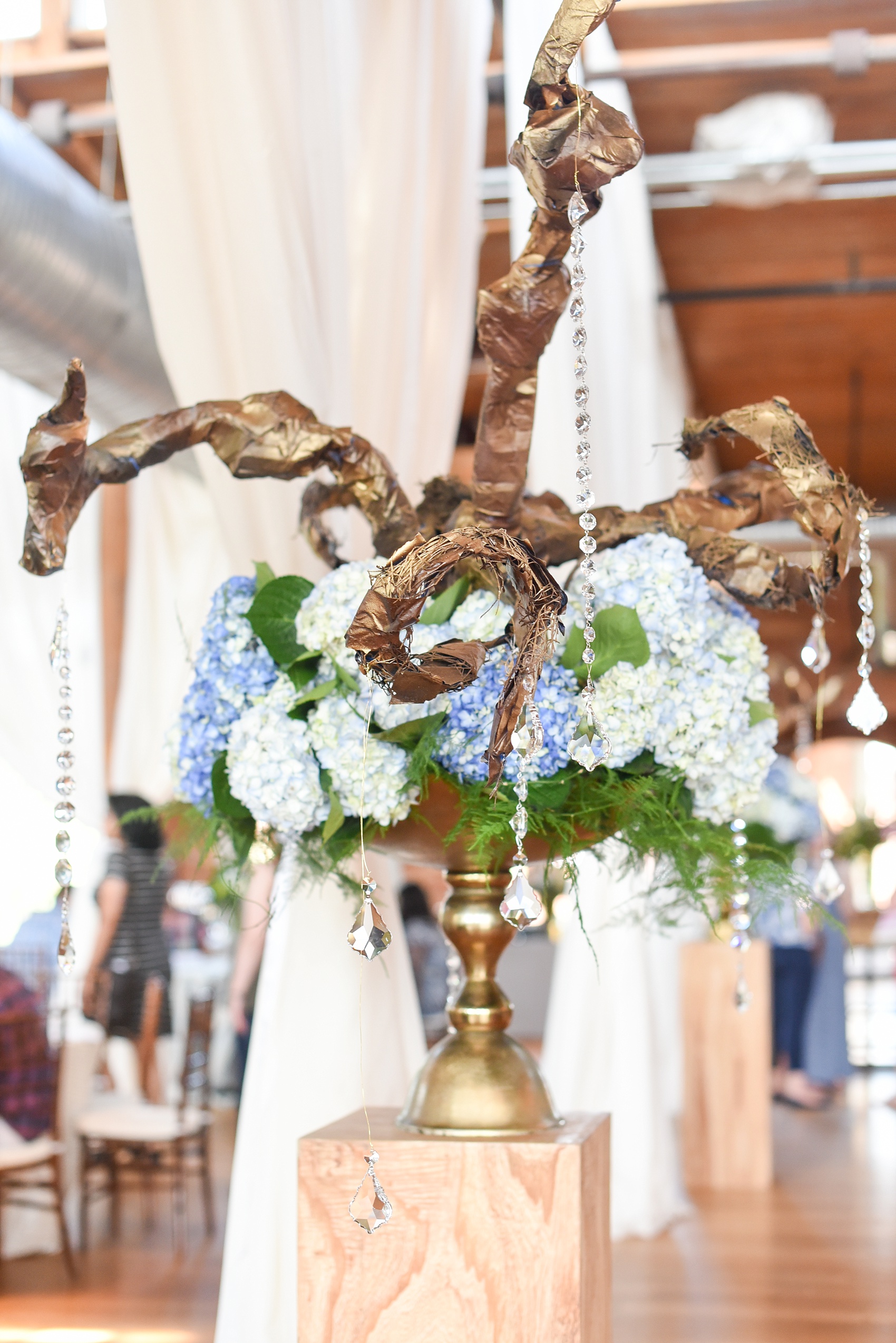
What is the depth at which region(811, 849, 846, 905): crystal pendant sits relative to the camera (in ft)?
5.61

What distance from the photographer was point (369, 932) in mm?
1254

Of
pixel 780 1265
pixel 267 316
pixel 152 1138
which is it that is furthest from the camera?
pixel 152 1138

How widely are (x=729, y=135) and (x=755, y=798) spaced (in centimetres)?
430

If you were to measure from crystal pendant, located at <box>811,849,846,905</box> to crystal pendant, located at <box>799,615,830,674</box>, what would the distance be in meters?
0.26

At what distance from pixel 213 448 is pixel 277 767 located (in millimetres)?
429

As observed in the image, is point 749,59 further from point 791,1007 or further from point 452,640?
point 791,1007

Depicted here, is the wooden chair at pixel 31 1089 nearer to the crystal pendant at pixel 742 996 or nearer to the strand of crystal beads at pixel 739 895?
the crystal pendant at pixel 742 996

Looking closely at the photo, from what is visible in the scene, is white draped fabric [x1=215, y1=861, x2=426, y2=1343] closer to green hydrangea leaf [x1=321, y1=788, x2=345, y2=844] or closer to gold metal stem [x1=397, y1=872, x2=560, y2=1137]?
gold metal stem [x1=397, y1=872, x2=560, y2=1137]

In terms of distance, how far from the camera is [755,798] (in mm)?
1539

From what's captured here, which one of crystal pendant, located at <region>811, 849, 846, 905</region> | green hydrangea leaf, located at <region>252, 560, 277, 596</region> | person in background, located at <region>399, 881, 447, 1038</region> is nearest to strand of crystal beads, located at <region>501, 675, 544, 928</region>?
green hydrangea leaf, located at <region>252, 560, 277, 596</region>

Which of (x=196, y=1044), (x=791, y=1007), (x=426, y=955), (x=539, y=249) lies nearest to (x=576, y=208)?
(x=539, y=249)

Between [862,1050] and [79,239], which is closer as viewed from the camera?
[79,239]

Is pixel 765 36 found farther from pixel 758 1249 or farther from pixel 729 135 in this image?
pixel 758 1249

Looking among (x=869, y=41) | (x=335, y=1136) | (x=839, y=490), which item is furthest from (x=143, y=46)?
(x=869, y=41)
